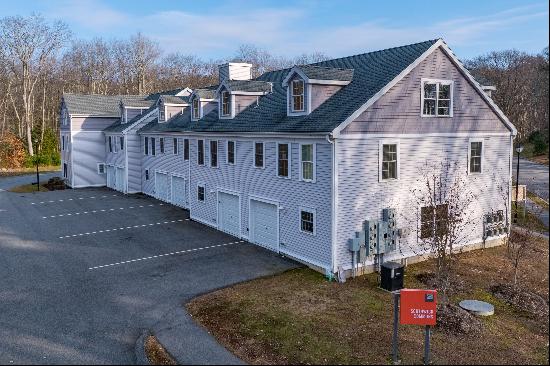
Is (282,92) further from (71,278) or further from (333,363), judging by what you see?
(333,363)

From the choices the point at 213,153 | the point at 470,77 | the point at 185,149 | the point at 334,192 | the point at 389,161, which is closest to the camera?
the point at 334,192

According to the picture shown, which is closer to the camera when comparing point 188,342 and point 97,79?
point 188,342

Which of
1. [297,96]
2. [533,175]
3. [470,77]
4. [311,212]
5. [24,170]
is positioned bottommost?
[24,170]

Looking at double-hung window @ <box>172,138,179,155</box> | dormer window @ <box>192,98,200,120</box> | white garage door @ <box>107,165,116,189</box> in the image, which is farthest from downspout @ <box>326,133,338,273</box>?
white garage door @ <box>107,165,116,189</box>

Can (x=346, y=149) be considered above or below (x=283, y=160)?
above

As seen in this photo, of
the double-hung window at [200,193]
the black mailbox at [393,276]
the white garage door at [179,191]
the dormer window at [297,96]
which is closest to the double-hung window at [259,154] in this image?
the dormer window at [297,96]

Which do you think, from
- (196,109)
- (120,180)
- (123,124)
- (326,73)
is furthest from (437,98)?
(123,124)

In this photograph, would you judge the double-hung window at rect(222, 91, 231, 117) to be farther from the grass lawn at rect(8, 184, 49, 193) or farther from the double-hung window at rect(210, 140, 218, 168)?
the grass lawn at rect(8, 184, 49, 193)

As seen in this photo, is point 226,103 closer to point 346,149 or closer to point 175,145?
point 175,145
